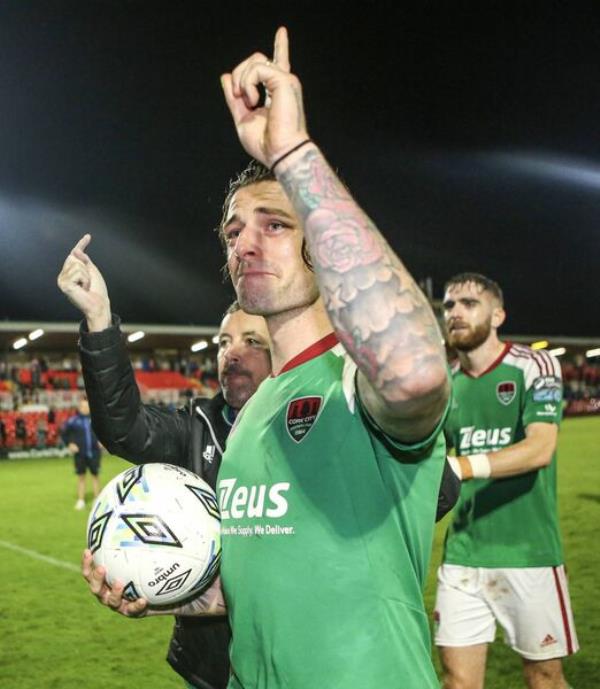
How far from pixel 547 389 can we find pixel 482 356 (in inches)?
19.4

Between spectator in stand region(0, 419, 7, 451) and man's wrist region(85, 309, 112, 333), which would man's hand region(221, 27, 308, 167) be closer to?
man's wrist region(85, 309, 112, 333)

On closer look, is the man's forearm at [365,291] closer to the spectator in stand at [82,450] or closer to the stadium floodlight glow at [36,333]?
the spectator in stand at [82,450]

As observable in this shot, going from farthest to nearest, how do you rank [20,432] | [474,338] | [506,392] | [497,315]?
[20,432] < [497,315] < [474,338] < [506,392]

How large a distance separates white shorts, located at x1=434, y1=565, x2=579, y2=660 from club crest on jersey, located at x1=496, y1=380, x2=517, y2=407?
3.15 feet

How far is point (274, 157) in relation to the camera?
1.59 meters

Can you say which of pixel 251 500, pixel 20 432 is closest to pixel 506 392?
pixel 251 500

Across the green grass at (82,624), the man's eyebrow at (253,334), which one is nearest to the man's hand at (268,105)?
the man's eyebrow at (253,334)

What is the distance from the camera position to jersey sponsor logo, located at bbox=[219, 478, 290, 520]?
1.85 metres

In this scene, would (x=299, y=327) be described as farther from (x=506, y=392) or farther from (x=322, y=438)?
(x=506, y=392)

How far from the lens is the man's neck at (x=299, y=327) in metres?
2.10

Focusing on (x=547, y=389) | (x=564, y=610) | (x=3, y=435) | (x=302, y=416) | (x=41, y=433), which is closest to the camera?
(x=302, y=416)

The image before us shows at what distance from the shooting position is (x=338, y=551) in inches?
69.3

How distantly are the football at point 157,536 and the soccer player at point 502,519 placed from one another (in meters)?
2.01

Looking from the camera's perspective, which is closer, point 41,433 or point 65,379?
point 41,433
